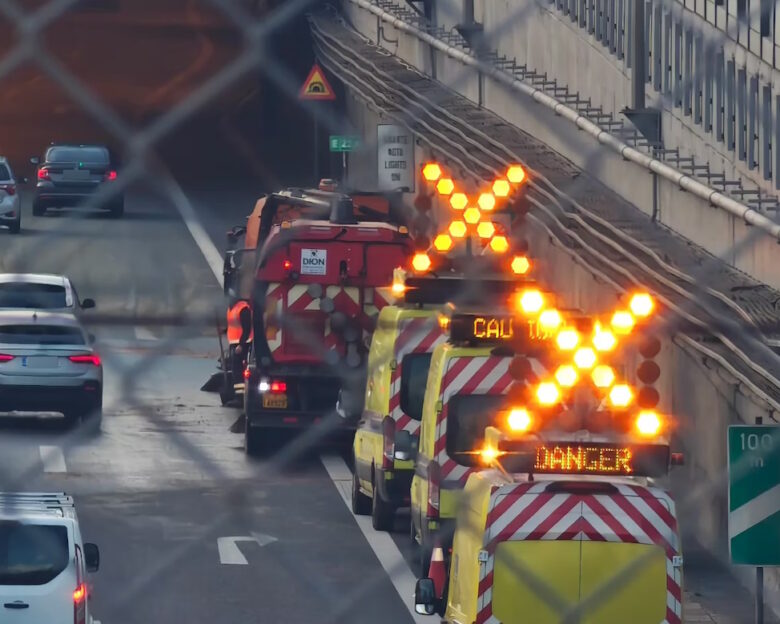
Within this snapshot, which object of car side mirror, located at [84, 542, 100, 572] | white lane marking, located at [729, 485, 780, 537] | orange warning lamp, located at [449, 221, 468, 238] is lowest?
car side mirror, located at [84, 542, 100, 572]

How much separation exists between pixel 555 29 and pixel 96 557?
30.9 ft

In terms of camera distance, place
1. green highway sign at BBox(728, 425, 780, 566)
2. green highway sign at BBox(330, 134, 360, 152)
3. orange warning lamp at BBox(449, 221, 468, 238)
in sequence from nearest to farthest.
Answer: green highway sign at BBox(330, 134, 360, 152) < green highway sign at BBox(728, 425, 780, 566) < orange warning lamp at BBox(449, 221, 468, 238)

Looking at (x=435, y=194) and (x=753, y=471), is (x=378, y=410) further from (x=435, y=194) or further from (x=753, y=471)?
(x=435, y=194)

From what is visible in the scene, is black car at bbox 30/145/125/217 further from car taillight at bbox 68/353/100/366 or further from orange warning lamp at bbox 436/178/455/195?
orange warning lamp at bbox 436/178/455/195

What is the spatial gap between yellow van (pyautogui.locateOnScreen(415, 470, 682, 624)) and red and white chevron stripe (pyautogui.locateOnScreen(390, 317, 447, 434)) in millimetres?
4483

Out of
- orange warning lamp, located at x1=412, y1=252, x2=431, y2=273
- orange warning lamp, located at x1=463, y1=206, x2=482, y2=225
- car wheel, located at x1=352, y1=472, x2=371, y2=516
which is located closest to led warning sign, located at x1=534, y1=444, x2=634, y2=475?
orange warning lamp, located at x1=463, y1=206, x2=482, y2=225

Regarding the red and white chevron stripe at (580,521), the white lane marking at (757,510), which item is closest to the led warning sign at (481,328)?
the red and white chevron stripe at (580,521)

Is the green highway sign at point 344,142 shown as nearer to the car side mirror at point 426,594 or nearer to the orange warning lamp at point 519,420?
the orange warning lamp at point 519,420

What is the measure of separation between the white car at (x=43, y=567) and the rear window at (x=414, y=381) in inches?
118

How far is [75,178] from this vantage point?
391 cm

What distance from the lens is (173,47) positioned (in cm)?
316

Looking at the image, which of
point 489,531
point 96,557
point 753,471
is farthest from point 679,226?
point 96,557

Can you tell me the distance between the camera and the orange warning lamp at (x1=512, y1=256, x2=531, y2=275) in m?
7.16

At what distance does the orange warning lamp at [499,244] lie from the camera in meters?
8.36
